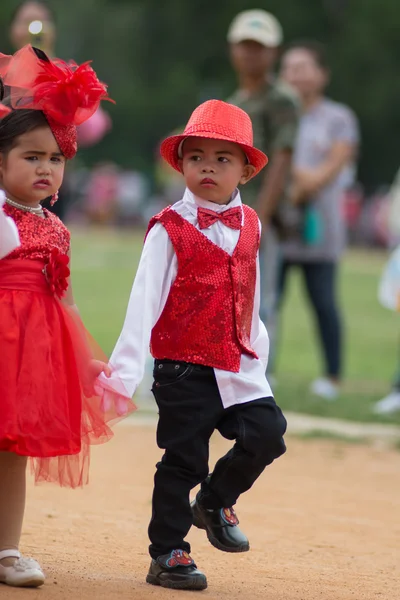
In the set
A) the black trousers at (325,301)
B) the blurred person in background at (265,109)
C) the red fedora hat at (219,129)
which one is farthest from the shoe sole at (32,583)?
the black trousers at (325,301)

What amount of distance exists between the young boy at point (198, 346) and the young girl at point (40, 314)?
165mm

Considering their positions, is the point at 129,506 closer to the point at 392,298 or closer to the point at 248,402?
the point at 248,402

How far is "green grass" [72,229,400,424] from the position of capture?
8.87 metres

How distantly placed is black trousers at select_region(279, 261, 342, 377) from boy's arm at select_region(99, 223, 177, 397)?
465cm

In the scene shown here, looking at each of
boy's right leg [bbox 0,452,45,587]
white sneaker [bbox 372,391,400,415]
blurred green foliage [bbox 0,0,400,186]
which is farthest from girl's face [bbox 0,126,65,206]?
blurred green foliage [bbox 0,0,400,186]

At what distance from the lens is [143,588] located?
154 inches

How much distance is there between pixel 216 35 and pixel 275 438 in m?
44.5

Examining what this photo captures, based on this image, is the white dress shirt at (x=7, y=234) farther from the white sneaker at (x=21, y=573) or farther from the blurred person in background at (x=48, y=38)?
the blurred person in background at (x=48, y=38)

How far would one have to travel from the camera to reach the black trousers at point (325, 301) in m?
8.62

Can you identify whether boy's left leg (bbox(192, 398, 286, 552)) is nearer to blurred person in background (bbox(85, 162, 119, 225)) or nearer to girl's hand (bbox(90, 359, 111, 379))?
girl's hand (bbox(90, 359, 111, 379))

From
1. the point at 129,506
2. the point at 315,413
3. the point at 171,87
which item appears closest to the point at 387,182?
the point at 171,87

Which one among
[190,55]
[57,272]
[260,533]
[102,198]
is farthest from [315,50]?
[190,55]

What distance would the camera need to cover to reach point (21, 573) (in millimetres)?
3828

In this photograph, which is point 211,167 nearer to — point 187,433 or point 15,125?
point 15,125
